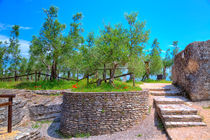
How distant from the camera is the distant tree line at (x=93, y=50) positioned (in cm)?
1107

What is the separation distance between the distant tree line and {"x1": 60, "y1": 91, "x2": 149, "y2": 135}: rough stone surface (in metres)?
2.70

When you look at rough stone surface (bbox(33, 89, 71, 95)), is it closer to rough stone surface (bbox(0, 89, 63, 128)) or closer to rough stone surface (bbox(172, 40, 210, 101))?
rough stone surface (bbox(0, 89, 63, 128))

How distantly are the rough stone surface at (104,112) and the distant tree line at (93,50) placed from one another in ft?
8.85

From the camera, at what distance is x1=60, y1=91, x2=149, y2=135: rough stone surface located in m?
8.35

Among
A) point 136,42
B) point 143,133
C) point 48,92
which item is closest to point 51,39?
point 48,92

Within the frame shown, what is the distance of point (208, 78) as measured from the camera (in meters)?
9.73

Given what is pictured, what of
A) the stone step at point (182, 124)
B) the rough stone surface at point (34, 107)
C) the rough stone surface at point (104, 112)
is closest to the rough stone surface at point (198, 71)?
the stone step at point (182, 124)

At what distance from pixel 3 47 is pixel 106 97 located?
20956 millimetres

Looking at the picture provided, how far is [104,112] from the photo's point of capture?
839cm

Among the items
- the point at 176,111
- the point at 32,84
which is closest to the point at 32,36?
the point at 32,84

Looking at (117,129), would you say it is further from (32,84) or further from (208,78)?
(32,84)

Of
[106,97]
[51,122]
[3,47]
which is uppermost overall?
[3,47]

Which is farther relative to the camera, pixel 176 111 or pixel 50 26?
pixel 50 26

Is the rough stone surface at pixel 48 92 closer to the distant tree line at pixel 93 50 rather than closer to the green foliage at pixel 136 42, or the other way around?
the distant tree line at pixel 93 50
